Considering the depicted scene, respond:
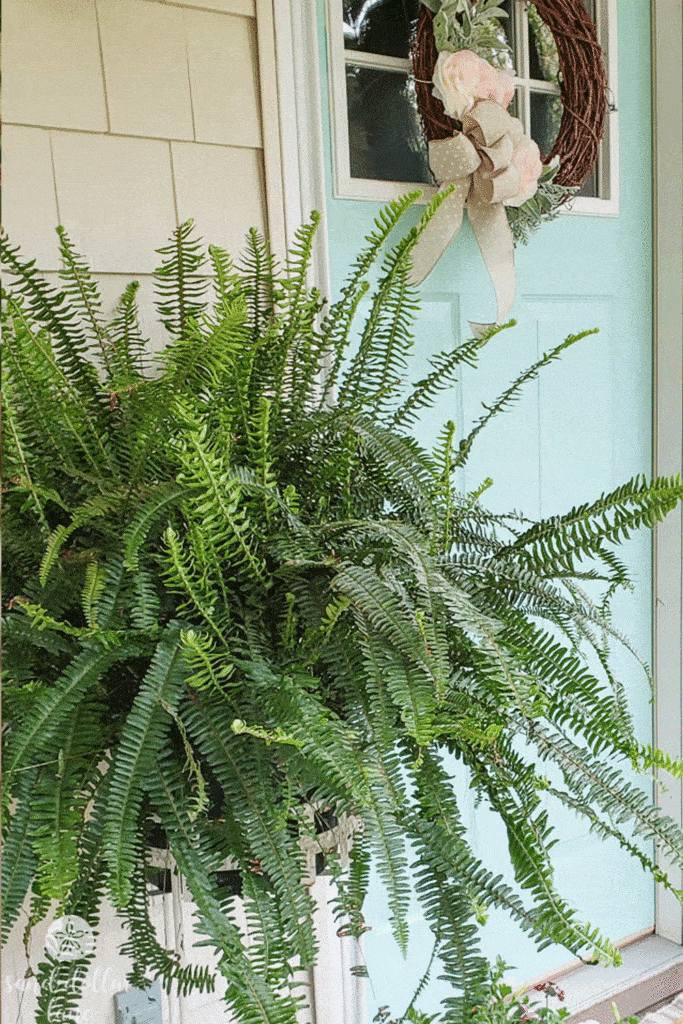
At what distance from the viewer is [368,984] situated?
158 centimetres

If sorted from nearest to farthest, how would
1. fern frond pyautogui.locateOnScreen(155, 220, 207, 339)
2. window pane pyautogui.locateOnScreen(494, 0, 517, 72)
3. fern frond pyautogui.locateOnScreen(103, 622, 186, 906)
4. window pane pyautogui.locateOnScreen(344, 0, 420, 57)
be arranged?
fern frond pyautogui.locateOnScreen(103, 622, 186, 906) → fern frond pyautogui.locateOnScreen(155, 220, 207, 339) → window pane pyautogui.locateOnScreen(344, 0, 420, 57) → window pane pyautogui.locateOnScreen(494, 0, 517, 72)

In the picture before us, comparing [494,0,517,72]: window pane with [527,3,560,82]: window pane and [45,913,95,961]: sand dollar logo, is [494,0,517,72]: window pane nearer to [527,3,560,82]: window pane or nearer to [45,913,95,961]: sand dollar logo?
[527,3,560,82]: window pane

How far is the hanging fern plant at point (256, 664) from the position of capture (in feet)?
2.74

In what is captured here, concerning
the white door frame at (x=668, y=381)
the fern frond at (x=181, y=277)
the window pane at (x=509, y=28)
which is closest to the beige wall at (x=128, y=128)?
the fern frond at (x=181, y=277)

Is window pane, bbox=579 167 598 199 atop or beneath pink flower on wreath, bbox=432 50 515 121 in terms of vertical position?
beneath

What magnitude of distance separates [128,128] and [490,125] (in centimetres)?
54

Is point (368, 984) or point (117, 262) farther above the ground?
point (117, 262)

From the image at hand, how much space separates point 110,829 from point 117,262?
2.48 feet

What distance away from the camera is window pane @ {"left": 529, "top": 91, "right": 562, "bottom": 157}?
5.55 ft

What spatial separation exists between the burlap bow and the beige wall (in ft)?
0.92

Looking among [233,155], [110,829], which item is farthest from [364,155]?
[110,829]

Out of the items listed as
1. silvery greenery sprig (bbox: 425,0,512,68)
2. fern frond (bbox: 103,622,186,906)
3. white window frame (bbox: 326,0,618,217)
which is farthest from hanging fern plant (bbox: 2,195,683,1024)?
silvery greenery sprig (bbox: 425,0,512,68)

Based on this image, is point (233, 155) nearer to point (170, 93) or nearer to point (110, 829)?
point (170, 93)

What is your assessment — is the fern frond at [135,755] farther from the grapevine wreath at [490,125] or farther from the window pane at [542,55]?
the window pane at [542,55]
